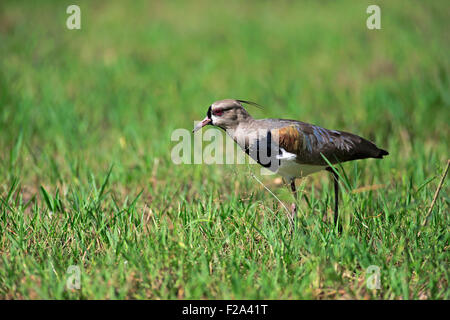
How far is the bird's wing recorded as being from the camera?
3.78 metres

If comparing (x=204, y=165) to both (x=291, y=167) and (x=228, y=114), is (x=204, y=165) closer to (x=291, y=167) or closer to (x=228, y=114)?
(x=228, y=114)

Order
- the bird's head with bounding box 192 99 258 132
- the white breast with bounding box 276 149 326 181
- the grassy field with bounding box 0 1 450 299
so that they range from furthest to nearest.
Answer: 1. the bird's head with bounding box 192 99 258 132
2. the white breast with bounding box 276 149 326 181
3. the grassy field with bounding box 0 1 450 299

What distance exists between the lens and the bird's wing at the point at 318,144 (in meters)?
3.78

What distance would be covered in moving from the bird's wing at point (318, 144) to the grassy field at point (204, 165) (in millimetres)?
231

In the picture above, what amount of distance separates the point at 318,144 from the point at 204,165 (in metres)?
1.56

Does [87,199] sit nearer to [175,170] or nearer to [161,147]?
[175,170]

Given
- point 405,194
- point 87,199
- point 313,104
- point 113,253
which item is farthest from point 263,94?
point 113,253

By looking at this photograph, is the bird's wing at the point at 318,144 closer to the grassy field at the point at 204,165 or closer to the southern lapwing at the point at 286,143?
the southern lapwing at the point at 286,143

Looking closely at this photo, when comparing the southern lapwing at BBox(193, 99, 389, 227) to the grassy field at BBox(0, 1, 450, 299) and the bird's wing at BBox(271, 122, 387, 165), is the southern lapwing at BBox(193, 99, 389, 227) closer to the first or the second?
the bird's wing at BBox(271, 122, 387, 165)

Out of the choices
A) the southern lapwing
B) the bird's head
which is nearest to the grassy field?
the southern lapwing

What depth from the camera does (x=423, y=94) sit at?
6.60 meters

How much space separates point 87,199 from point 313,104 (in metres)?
3.82

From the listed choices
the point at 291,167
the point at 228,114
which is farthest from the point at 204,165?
the point at 291,167

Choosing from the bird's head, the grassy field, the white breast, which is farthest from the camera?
the bird's head
